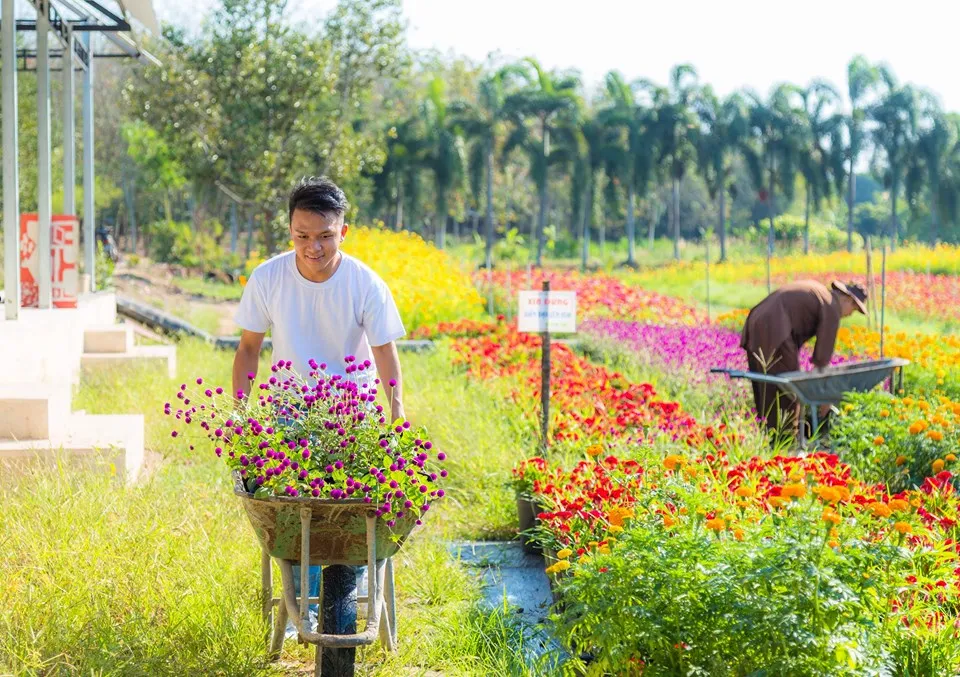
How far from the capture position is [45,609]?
3.53m

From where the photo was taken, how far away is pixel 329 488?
292 cm

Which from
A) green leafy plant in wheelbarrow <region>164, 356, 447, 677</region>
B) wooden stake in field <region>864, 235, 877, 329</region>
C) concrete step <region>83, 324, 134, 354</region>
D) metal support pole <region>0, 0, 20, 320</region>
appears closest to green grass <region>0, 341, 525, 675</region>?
green leafy plant in wheelbarrow <region>164, 356, 447, 677</region>

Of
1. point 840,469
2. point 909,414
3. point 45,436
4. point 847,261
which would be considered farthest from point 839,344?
point 847,261

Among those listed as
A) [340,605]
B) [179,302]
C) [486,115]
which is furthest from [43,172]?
[486,115]

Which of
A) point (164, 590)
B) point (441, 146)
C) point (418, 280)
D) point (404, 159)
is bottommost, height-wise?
point (164, 590)

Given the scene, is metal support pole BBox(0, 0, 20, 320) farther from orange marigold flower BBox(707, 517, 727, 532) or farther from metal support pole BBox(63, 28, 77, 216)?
orange marigold flower BBox(707, 517, 727, 532)

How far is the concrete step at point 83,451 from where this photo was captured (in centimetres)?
499

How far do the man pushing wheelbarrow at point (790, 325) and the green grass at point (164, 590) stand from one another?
277cm

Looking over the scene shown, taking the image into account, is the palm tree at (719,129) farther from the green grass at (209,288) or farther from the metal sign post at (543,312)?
the metal sign post at (543,312)

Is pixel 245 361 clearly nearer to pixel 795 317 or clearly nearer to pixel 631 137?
pixel 795 317

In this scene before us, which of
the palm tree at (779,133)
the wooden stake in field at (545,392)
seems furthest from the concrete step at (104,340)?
the palm tree at (779,133)

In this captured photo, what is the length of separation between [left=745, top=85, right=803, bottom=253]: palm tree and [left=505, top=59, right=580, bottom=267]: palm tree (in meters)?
7.58

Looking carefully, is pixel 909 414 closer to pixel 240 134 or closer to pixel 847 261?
pixel 240 134

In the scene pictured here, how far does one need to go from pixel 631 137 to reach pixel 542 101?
398 centimetres
